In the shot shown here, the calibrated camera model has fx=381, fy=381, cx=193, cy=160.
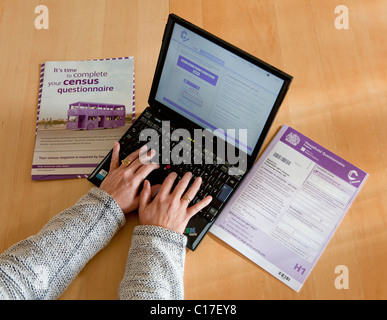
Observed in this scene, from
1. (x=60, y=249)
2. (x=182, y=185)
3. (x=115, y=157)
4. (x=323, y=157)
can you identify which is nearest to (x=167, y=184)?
(x=182, y=185)

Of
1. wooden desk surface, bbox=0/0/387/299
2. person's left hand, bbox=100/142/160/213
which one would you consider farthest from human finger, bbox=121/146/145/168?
wooden desk surface, bbox=0/0/387/299

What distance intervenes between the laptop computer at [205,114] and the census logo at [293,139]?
0.47 feet

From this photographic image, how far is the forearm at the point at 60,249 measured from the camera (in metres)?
0.70

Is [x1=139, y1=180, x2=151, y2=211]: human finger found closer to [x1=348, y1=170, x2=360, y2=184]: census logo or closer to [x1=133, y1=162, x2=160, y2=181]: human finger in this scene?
[x1=133, y1=162, x2=160, y2=181]: human finger

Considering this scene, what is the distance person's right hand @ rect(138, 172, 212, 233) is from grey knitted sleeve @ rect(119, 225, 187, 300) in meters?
0.02

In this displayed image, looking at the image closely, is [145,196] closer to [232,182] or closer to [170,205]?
[170,205]

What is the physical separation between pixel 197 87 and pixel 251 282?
422mm

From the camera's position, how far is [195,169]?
852 mm

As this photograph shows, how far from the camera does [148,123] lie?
2.94 feet

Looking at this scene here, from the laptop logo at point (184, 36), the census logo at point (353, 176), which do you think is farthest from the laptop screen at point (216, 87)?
the census logo at point (353, 176)
